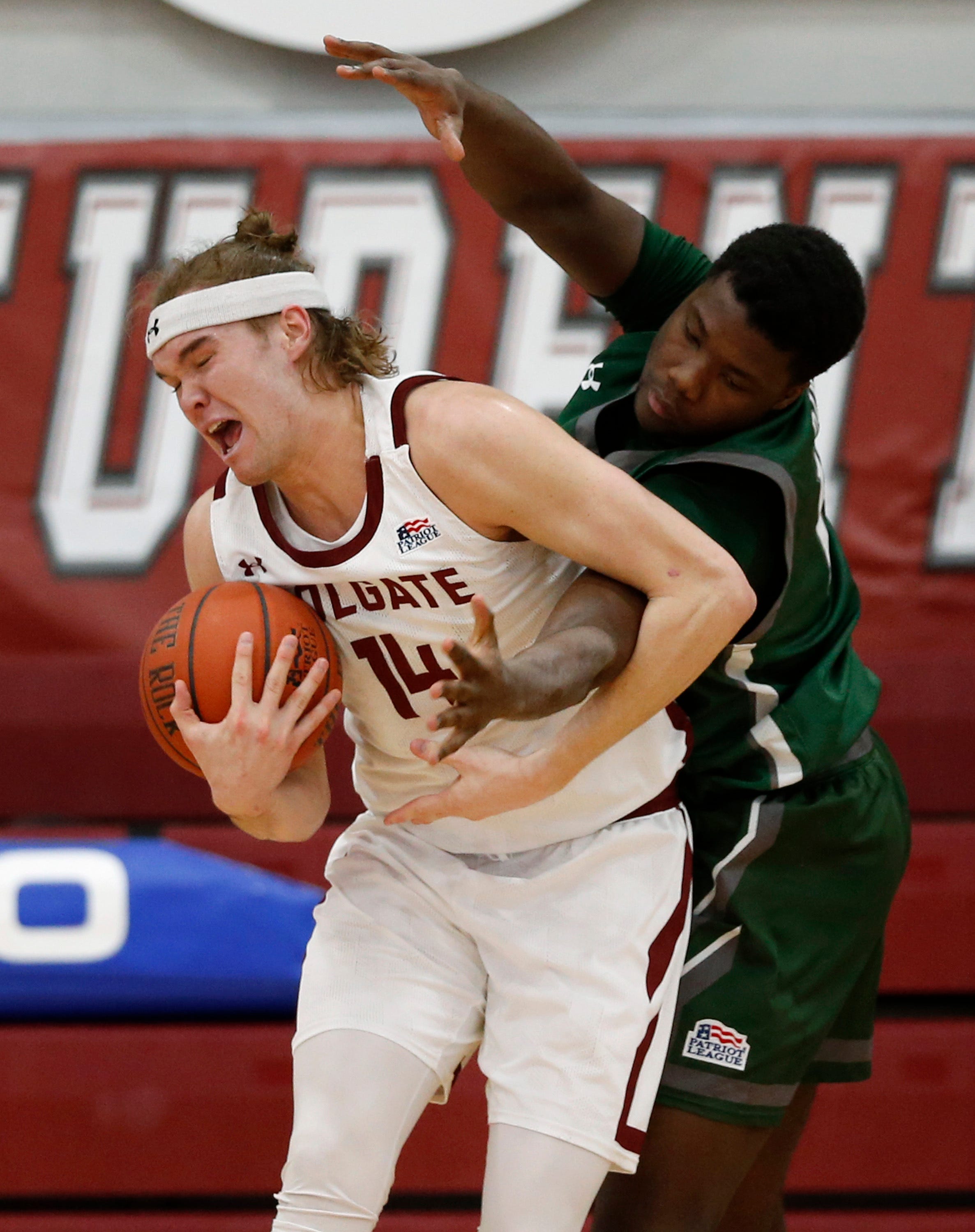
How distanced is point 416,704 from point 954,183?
2772 millimetres

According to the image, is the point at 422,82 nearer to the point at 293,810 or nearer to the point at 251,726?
the point at 251,726

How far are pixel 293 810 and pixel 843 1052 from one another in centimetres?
112

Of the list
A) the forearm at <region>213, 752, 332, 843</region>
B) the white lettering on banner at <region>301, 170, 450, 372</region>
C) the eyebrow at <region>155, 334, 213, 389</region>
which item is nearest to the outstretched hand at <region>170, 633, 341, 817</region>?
the forearm at <region>213, 752, 332, 843</region>

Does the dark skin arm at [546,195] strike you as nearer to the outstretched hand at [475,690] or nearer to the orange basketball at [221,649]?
the orange basketball at [221,649]

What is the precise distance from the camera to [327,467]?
7.07 feet

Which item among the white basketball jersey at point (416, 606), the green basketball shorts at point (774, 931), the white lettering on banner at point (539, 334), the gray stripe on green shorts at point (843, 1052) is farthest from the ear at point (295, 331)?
the white lettering on banner at point (539, 334)

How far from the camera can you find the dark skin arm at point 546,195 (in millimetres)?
2395

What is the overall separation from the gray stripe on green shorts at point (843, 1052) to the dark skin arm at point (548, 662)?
0.99 metres

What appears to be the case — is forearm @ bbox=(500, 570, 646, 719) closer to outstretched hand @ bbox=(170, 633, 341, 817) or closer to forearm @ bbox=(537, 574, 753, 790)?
forearm @ bbox=(537, 574, 753, 790)

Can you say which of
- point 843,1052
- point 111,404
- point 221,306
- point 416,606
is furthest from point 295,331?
point 111,404

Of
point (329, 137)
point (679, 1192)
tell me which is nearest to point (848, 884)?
point (679, 1192)

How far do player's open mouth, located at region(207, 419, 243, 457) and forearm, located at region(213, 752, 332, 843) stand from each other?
1.75ft

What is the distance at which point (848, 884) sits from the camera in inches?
94.7

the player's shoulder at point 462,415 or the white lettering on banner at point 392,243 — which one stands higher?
the white lettering on banner at point 392,243
